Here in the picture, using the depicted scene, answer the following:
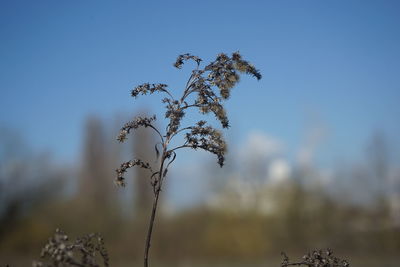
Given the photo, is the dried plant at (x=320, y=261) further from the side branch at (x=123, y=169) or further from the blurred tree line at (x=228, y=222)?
the blurred tree line at (x=228, y=222)

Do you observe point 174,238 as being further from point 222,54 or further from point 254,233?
point 222,54

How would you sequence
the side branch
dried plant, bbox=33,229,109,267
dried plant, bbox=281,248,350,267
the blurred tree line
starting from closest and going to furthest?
dried plant, bbox=33,229,109,267 < the side branch < dried plant, bbox=281,248,350,267 < the blurred tree line

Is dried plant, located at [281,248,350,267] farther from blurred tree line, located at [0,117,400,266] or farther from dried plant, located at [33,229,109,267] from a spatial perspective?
blurred tree line, located at [0,117,400,266]

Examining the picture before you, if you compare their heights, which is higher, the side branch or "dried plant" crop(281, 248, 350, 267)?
the side branch

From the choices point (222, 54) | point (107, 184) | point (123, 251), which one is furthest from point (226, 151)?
point (107, 184)

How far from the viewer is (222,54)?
4391 millimetres

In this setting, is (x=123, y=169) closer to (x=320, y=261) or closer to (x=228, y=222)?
(x=320, y=261)

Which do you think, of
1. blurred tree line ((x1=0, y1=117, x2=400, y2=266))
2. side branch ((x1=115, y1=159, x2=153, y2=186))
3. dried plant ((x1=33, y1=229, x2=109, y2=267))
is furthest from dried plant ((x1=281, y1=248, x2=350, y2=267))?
blurred tree line ((x1=0, y1=117, x2=400, y2=266))

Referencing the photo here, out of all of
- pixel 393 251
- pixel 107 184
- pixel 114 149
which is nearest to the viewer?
pixel 393 251

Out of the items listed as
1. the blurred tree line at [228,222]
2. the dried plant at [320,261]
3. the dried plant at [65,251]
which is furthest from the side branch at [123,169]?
the blurred tree line at [228,222]

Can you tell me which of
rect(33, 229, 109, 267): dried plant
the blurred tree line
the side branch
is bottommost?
rect(33, 229, 109, 267): dried plant

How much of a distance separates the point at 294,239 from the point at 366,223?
678cm

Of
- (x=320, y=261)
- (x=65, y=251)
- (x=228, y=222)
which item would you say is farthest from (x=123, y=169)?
(x=228, y=222)

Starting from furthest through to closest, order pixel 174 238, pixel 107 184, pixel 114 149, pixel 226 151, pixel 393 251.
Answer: pixel 114 149 < pixel 107 184 < pixel 174 238 < pixel 393 251 < pixel 226 151
